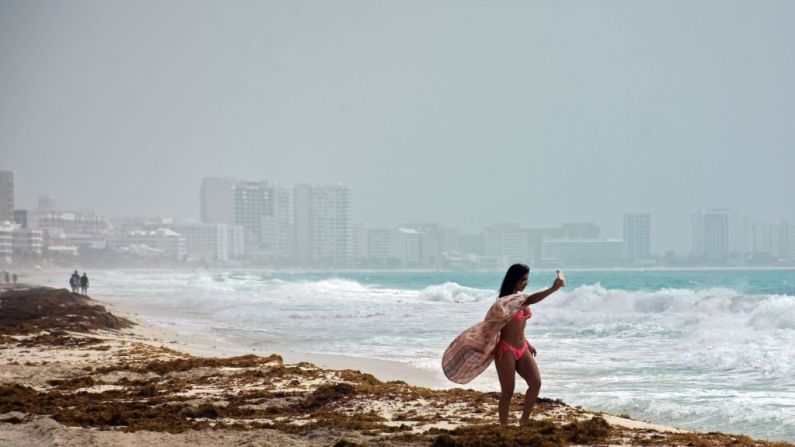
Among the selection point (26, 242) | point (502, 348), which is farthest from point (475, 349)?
point (26, 242)

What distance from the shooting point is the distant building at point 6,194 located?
142 m

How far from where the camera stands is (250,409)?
919 cm

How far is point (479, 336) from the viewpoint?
751 centimetres

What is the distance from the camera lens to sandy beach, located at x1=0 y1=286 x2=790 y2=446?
24.8ft

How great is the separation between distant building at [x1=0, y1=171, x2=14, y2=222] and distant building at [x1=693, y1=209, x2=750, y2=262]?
420ft

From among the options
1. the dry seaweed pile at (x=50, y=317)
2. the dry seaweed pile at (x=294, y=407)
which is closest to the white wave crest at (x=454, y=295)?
the dry seaweed pile at (x=50, y=317)

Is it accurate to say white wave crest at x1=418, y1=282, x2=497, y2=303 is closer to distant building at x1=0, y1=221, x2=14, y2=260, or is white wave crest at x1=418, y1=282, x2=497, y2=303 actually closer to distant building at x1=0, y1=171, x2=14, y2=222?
distant building at x1=0, y1=221, x2=14, y2=260

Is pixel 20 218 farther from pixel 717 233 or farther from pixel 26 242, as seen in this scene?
pixel 717 233

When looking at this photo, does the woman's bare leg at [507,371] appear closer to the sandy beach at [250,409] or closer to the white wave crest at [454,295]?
the sandy beach at [250,409]

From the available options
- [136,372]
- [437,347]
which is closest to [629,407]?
[136,372]

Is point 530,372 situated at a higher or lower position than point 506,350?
lower

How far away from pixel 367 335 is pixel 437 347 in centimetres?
410

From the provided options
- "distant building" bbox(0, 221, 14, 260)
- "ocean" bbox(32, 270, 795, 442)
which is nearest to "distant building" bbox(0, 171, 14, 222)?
"distant building" bbox(0, 221, 14, 260)

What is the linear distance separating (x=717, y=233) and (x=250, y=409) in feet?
638
